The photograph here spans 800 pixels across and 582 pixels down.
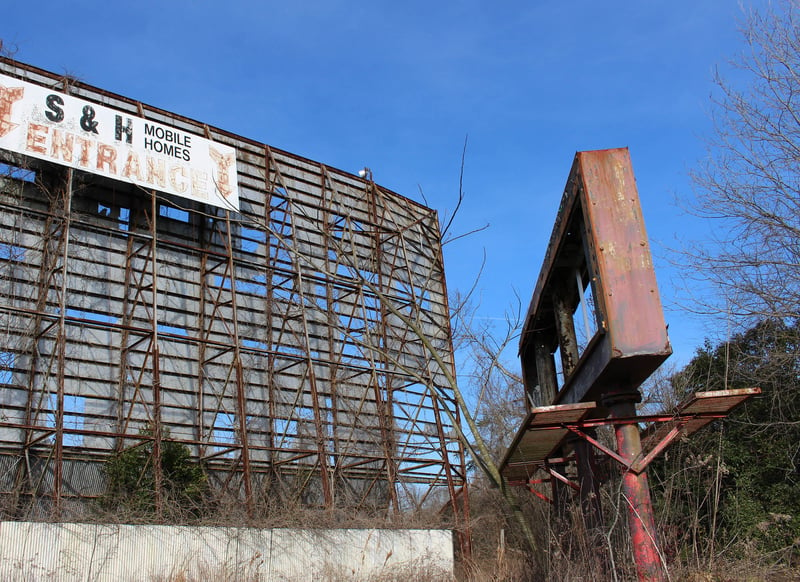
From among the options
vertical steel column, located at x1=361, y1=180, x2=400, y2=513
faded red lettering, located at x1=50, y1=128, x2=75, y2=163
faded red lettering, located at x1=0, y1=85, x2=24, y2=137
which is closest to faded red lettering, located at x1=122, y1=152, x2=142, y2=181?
faded red lettering, located at x1=50, y1=128, x2=75, y2=163

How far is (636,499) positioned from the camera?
6.35 meters

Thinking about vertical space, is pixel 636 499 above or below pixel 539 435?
below

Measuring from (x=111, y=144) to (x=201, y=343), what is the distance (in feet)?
15.6

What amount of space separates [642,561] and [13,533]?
29.6 ft

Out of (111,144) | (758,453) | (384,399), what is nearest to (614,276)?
(758,453)

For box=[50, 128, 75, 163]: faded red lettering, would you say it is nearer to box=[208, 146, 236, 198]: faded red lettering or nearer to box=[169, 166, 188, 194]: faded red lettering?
box=[169, 166, 188, 194]: faded red lettering

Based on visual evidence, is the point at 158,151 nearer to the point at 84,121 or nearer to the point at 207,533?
the point at 84,121

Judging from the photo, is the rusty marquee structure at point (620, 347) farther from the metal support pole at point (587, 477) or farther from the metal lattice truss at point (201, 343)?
the metal lattice truss at point (201, 343)

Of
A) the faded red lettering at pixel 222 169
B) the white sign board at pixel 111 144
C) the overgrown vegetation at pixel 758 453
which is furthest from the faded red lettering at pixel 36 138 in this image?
the overgrown vegetation at pixel 758 453

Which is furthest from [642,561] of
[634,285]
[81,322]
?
[81,322]

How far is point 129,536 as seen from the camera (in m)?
12.0

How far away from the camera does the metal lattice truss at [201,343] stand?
15.4 meters

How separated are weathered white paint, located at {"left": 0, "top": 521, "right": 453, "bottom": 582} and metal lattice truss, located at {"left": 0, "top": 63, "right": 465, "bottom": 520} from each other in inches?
77.4

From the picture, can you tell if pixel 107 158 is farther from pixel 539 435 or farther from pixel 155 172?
pixel 539 435
